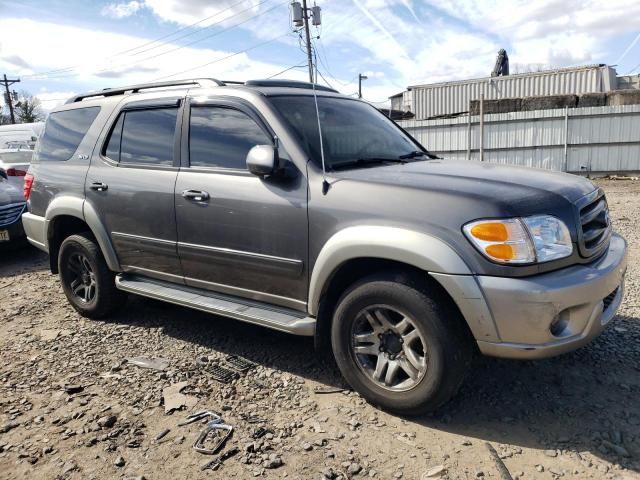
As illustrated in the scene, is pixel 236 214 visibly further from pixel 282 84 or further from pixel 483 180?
pixel 483 180

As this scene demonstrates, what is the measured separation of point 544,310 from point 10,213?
7.30 m

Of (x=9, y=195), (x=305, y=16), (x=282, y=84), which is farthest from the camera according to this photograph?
(x=305, y=16)

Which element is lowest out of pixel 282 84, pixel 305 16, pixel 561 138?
pixel 561 138

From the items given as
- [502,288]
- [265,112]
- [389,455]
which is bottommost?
[389,455]

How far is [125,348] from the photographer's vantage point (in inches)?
163

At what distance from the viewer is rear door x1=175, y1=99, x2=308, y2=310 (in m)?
3.24

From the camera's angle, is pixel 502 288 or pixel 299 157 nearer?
pixel 502 288

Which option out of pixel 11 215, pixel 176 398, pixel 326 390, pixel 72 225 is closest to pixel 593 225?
pixel 326 390

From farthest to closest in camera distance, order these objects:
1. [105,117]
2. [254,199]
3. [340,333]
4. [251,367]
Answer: [105,117]
[251,367]
[254,199]
[340,333]

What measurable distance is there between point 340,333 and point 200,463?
103 centimetres

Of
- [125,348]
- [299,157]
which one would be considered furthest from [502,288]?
[125,348]

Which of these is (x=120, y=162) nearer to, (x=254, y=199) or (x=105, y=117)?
(x=105, y=117)

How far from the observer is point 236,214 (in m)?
3.43

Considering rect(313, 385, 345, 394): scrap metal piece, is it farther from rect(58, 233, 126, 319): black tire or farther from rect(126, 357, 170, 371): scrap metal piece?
rect(58, 233, 126, 319): black tire
